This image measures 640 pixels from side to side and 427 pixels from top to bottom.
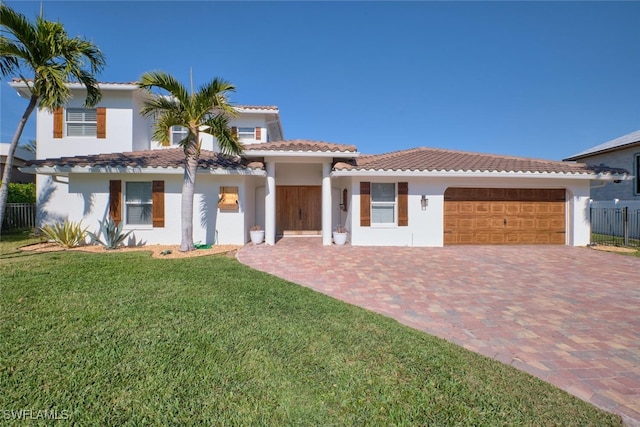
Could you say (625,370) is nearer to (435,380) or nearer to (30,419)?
(435,380)

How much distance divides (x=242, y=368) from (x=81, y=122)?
16.8 m

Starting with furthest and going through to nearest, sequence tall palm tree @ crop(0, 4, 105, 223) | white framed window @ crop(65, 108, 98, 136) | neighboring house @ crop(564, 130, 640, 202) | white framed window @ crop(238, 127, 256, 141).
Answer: white framed window @ crop(238, 127, 256, 141) → neighboring house @ crop(564, 130, 640, 202) → white framed window @ crop(65, 108, 98, 136) → tall palm tree @ crop(0, 4, 105, 223)

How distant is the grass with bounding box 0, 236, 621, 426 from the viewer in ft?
8.05

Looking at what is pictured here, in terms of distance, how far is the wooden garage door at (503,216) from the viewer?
11688 millimetres

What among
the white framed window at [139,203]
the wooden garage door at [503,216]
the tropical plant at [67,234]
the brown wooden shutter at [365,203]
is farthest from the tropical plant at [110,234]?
the wooden garage door at [503,216]

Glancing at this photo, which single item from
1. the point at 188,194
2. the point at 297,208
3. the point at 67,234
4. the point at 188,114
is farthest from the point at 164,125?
the point at 297,208

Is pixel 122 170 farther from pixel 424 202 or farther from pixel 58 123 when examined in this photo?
pixel 424 202

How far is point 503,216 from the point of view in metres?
11.7

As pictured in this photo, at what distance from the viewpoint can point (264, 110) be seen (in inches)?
627

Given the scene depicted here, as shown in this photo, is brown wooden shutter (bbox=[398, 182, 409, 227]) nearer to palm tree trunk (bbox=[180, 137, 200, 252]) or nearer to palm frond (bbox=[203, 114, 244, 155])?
palm frond (bbox=[203, 114, 244, 155])

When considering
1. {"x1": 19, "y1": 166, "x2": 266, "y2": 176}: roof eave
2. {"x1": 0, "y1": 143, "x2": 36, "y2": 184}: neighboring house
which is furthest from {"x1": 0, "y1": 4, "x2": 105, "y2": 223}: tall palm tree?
{"x1": 0, "y1": 143, "x2": 36, "y2": 184}: neighboring house

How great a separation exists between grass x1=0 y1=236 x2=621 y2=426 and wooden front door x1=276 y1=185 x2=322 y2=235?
9336mm

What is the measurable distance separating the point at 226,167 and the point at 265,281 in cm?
616

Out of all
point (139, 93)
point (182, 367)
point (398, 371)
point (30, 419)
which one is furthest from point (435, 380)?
point (139, 93)
